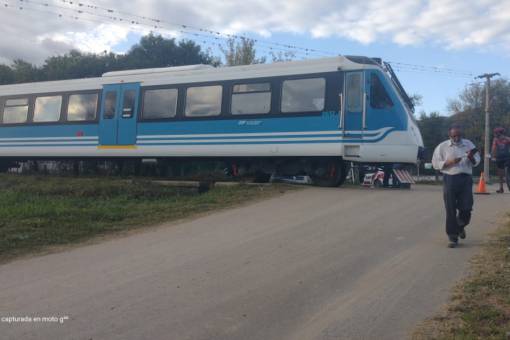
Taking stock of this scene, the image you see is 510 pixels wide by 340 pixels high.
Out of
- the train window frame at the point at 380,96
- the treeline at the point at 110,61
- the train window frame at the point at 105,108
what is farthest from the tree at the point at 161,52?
the train window frame at the point at 380,96

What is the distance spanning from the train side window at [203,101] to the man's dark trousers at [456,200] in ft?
27.1

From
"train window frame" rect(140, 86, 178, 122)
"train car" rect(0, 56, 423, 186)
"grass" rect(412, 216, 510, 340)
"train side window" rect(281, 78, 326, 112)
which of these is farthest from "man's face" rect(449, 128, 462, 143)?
"train window frame" rect(140, 86, 178, 122)

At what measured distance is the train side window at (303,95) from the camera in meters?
13.2

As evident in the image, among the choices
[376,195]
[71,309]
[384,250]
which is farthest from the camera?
[376,195]

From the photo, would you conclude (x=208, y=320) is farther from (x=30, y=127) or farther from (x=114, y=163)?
(x=30, y=127)

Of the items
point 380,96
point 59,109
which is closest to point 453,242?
point 380,96

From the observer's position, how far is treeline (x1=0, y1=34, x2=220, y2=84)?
40.4 meters

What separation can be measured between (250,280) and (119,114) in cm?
1104

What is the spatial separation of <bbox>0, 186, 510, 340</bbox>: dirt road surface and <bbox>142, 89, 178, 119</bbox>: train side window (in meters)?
6.32

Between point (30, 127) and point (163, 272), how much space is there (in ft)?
42.9

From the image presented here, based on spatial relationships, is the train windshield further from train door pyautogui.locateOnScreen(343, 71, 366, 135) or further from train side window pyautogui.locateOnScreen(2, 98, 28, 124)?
train side window pyautogui.locateOnScreen(2, 98, 28, 124)

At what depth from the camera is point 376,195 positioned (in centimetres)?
1177

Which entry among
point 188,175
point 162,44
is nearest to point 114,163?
point 188,175

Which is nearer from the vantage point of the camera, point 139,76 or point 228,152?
point 228,152
